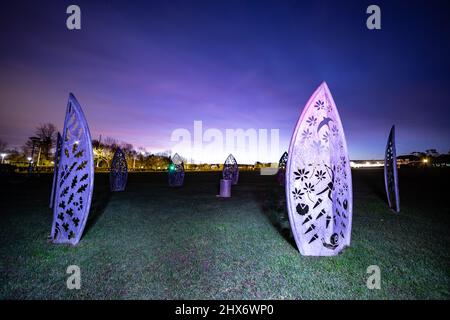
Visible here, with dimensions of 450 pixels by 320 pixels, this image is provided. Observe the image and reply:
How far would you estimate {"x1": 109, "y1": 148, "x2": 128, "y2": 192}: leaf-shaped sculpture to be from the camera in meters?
14.7

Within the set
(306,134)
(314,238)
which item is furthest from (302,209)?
(306,134)

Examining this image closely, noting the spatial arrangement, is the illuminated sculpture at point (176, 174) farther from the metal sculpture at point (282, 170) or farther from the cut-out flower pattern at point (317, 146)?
the cut-out flower pattern at point (317, 146)

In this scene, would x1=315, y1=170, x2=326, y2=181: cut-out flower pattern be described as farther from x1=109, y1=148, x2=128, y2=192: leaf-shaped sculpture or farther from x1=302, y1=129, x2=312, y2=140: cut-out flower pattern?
x1=109, y1=148, x2=128, y2=192: leaf-shaped sculpture

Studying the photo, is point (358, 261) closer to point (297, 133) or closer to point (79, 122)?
point (297, 133)

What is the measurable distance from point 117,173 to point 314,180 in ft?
45.8

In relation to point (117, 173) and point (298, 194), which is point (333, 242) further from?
point (117, 173)

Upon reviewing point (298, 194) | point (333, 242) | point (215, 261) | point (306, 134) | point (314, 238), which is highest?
point (306, 134)

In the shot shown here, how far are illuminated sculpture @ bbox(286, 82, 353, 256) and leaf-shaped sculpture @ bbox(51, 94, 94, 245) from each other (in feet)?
15.1

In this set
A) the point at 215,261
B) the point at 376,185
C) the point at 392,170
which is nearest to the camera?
the point at 215,261

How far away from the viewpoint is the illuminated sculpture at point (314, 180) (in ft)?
14.5

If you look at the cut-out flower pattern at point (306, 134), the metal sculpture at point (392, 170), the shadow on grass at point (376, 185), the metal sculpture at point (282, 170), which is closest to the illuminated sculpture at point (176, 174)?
the metal sculpture at point (282, 170)

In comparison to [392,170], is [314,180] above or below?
below

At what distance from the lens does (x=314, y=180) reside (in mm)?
4461

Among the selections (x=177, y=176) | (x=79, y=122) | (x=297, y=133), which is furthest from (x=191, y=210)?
(x=177, y=176)
